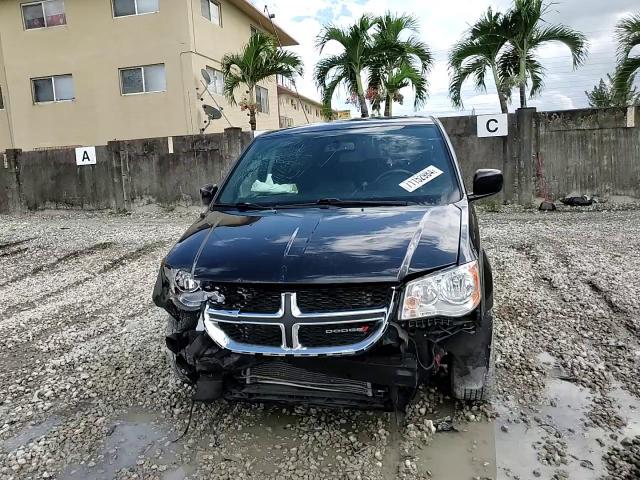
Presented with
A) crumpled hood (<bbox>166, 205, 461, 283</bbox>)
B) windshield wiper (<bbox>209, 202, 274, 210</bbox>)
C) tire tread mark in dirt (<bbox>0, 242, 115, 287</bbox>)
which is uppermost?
windshield wiper (<bbox>209, 202, 274, 210</bbox>)

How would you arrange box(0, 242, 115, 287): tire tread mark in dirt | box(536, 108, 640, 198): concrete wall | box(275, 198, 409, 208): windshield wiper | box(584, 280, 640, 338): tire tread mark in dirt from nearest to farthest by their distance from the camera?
1. box(275, 198, 409, 208): windshield wiper
2. box(584, 280, 640, 338): tire tread mark in dirt
3. box(0, 242, 115, 287): tire tread mark in dirt
4. box(536, 108, 640, 198): concrete wall

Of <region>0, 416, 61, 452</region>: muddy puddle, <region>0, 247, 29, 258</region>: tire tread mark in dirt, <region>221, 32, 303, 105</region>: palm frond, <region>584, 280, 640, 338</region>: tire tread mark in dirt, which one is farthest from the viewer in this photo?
<region>221, 32, 303, 105</region>: palm frond

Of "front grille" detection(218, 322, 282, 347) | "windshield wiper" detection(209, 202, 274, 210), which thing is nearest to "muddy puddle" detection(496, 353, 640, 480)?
"front grille" detection(218, 322, 282, 347)

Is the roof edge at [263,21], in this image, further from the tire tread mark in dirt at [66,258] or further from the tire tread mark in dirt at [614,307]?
the tire tread mark in dirt at [614,307]

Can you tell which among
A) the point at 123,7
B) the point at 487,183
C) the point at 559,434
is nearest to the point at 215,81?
the point at 123,7

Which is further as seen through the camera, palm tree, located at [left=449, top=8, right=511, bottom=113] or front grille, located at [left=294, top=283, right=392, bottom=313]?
palm tree, located at [left=449, top=8, right=511, bottom=113]

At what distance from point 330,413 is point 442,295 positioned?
3.36ft

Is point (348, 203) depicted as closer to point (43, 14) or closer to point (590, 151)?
point (590, 151)

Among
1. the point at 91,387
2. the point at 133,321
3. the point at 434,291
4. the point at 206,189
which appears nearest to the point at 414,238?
the point at 434,291

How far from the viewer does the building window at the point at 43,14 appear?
18.0m

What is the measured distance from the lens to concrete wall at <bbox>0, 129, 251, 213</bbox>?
12.7 meters

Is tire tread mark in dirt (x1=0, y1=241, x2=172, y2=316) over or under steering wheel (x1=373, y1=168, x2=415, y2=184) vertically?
under

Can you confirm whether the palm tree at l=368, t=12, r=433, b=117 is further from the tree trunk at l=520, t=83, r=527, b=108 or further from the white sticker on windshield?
the white sticker on windshield

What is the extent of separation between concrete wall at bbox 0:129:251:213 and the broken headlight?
9.88 m
